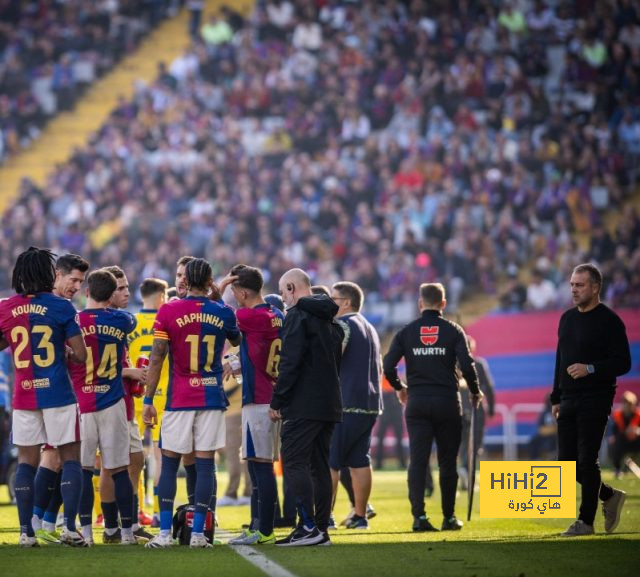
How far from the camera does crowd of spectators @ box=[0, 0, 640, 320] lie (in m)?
27.0

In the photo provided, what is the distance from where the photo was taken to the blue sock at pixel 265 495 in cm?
1016

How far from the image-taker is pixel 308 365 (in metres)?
9.95

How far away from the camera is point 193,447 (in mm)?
9875

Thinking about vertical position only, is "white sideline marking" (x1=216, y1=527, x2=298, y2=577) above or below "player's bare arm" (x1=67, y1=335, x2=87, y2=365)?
below

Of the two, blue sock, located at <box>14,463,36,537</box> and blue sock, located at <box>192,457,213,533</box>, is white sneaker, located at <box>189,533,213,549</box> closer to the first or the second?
blue sock, located at <box>192,457,213,533</box>

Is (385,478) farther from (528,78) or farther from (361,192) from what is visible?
(528,78)

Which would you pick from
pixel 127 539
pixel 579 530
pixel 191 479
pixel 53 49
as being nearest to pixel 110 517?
pixel 127 539

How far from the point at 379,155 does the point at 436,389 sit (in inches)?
725

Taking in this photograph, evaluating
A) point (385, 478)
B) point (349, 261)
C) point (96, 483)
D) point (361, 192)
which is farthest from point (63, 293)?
point (361, 192)

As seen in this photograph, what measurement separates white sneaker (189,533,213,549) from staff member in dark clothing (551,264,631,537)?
118 inches

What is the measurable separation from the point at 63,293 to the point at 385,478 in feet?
37.5

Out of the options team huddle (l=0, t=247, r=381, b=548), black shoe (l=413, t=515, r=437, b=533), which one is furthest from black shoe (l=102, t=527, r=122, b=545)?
black shoe (l=413, t=515, r=437, b=533)

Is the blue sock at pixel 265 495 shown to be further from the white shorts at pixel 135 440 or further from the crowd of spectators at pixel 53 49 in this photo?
the crowd of spectators at pixel 53 49

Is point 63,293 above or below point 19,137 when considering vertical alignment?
below
